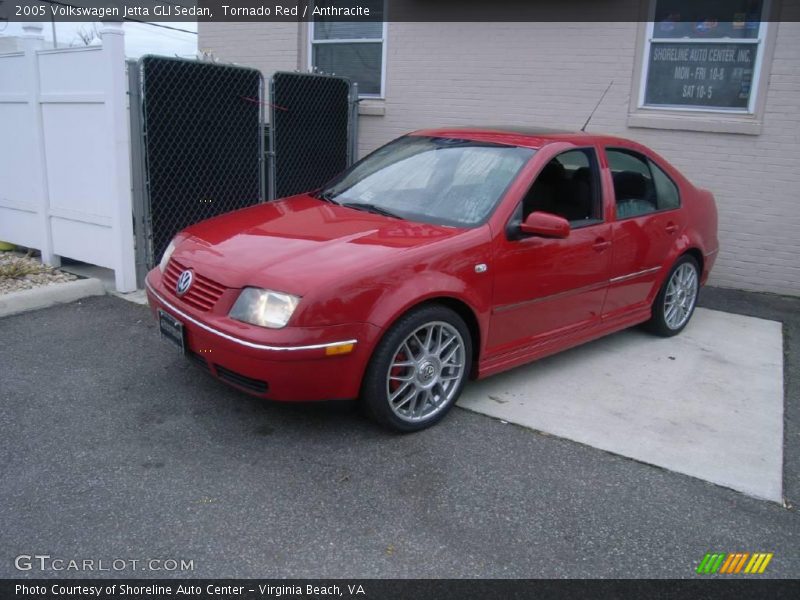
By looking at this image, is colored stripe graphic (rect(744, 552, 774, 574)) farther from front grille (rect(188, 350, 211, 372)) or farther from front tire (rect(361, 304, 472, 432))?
front grille (rect(188, 350, 211, 372))

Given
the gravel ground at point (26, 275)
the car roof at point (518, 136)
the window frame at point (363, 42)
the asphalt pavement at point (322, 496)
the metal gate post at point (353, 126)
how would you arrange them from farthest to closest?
1. the window frame at point (363, 42)
2. the metal gate post at point (353, 126)
3. the gravel ground at point (26, 275)
4. the car roof at point (518, 136)
5. the asphalt pavement at point (322, 496)

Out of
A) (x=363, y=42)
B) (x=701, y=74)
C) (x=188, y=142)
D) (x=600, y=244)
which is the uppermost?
(x=363, y=42)

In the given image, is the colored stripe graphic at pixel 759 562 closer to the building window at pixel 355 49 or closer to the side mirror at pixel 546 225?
the side mirror at pixel 546 225

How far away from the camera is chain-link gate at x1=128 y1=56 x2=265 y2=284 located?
584 centimetres

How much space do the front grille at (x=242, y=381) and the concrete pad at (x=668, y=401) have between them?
52.6 inches

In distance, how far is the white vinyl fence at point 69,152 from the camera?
18.5 ft

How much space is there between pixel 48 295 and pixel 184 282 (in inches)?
101

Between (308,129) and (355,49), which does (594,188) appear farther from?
(355,49)

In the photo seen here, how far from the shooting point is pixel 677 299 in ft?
18.4

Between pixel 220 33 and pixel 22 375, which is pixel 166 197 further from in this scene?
pixel 220 33
